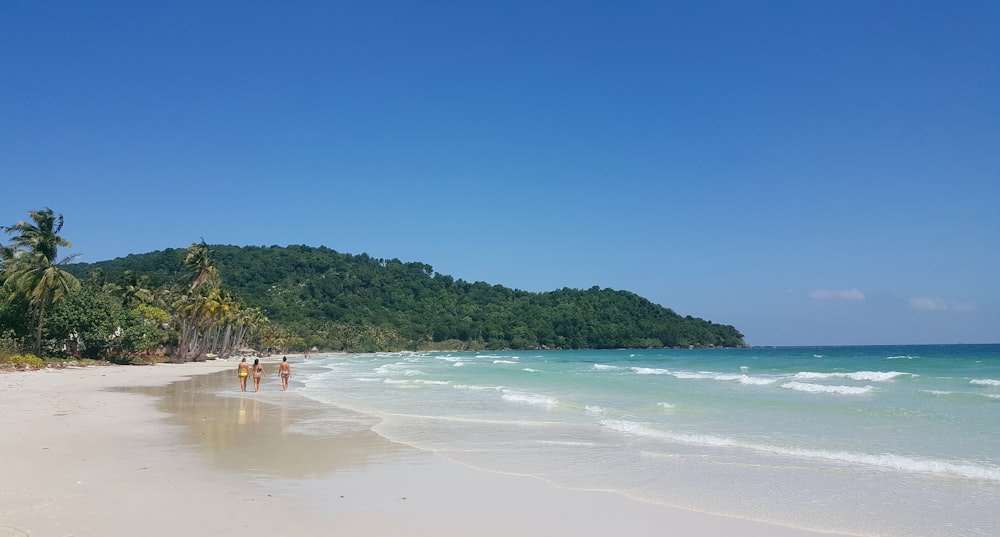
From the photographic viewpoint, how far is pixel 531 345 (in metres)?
172

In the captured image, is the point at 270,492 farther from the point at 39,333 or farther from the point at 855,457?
the point at 39,333

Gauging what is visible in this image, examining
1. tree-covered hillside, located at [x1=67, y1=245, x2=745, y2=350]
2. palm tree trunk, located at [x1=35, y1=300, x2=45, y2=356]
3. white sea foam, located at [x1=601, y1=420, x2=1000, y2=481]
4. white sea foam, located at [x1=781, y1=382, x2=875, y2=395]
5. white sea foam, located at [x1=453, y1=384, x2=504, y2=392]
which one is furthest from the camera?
tree-covered hillside, located at [x1=67, y1=245, x2=745, y2=350]

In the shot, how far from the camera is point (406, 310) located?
577 feet

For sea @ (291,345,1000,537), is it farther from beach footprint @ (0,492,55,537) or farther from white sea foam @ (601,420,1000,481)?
beach footprint @ (0,492,55,537)

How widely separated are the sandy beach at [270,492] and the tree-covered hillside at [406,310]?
12706cm

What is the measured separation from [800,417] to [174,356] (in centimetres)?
5721

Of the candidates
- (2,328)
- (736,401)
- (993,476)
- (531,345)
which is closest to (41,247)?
(2,328)

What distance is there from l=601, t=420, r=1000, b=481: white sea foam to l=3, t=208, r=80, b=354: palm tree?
1261 inches

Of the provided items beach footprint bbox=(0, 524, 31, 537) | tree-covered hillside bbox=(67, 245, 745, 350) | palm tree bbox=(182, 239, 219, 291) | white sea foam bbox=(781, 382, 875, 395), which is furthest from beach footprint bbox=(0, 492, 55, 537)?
tree-covered hillside bbox=(67, 245, 745, 350)

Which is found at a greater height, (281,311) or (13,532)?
(281,311)

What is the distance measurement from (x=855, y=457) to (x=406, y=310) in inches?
6623

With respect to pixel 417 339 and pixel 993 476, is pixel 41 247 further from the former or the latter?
pixel 417 339

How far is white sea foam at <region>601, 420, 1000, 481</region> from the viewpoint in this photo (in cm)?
954

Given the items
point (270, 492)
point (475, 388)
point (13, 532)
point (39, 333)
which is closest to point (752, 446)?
point (270, 492)
